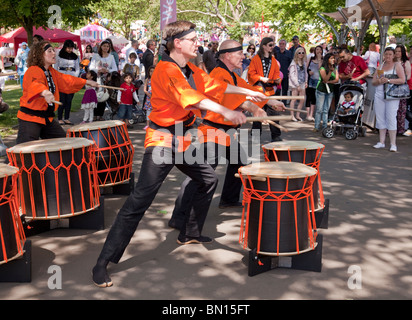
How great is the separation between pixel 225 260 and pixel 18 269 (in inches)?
71.2

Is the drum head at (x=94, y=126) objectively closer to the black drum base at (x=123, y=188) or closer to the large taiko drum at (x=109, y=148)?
the large taiko drum at (x=109, y=148)

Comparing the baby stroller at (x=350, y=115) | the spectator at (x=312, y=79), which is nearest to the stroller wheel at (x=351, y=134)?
the baby stroller at (x=350, y=115)

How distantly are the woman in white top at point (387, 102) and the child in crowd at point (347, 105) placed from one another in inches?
38.8

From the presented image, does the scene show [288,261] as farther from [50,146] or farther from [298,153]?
[50,146]

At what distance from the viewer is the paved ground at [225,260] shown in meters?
4.29

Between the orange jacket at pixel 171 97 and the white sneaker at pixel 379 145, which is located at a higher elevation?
the orange jacket at pixel 171 97

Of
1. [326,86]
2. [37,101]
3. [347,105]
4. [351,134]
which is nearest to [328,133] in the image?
[351,134]

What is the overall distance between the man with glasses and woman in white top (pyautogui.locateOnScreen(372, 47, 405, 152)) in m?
1.84

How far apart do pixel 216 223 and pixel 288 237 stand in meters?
1.69

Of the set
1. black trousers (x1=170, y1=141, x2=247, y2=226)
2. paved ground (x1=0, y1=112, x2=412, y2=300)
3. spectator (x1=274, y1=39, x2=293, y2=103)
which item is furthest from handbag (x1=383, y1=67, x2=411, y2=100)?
spectator (x1=274, y1=39, x2=293, y2=103)

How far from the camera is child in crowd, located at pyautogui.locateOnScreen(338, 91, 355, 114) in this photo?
11.2m

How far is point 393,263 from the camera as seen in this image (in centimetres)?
486
